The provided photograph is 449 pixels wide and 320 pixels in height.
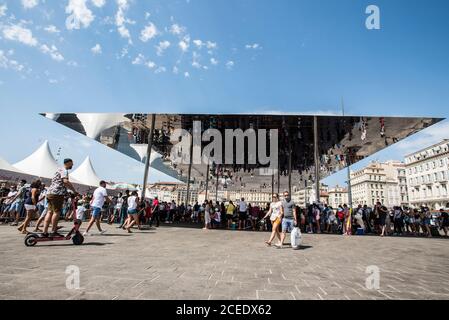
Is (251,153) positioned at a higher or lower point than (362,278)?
higher

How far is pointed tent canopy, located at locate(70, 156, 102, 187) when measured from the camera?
22.5m

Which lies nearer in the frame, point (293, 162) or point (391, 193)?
point (293, 162)

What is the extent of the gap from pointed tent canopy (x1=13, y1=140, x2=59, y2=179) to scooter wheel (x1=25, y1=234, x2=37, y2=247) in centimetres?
1480

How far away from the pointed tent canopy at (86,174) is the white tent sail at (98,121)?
34.8 ft

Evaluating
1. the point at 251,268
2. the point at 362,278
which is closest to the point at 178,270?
the point at 251,268

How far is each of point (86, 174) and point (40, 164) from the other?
4.97m

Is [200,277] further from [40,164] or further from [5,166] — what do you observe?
[40,164]

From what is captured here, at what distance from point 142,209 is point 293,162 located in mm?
→ 12594

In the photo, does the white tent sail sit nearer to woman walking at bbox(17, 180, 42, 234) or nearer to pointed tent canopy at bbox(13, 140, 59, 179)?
woman walking at bbox(17, 180, 42, 234)

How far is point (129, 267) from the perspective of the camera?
3.92m

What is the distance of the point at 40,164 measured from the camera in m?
18.2

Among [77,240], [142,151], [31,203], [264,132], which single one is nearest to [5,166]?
[142,151]
